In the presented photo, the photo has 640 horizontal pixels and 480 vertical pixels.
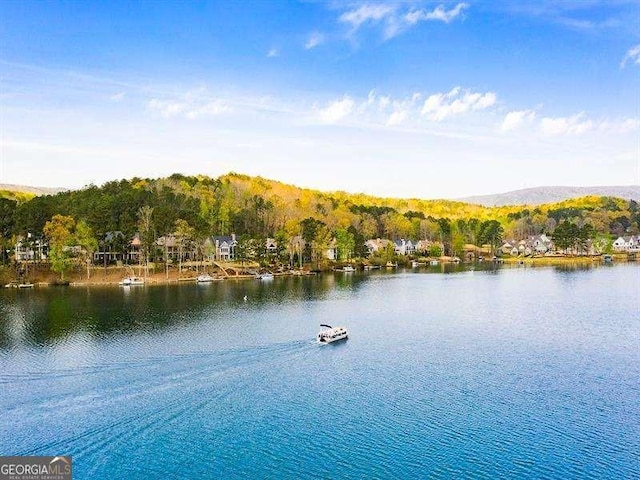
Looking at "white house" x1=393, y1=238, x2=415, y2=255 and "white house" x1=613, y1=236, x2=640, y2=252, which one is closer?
"white house" x1=393, y1=238, x2=415, y2=255

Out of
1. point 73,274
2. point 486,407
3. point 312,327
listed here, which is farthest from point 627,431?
point 73,274

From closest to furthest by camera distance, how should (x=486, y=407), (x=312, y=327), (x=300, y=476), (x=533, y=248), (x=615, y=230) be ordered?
(x=300, y=476) → (x=486, y=407) → (x=312, y=327) → (x=533, y=248) → (x=615, y=230)

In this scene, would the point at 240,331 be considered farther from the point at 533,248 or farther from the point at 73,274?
the point at 533,248

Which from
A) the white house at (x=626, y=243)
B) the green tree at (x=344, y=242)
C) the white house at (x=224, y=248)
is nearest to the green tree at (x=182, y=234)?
the white house at (x=224, y=248)

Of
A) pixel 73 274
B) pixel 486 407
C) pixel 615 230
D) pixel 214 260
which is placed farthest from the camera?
pixel 615 230

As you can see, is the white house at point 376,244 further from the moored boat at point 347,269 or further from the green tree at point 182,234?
the green tree at point 182,234

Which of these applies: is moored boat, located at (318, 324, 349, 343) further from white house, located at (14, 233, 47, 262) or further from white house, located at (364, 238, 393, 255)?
white house, located at (364, 238, 393, 255)

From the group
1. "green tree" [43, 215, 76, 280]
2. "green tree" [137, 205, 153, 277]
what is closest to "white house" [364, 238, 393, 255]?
"green tree" [137, 205, 153, 277]

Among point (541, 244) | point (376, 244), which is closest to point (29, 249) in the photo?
point (376, 244)
